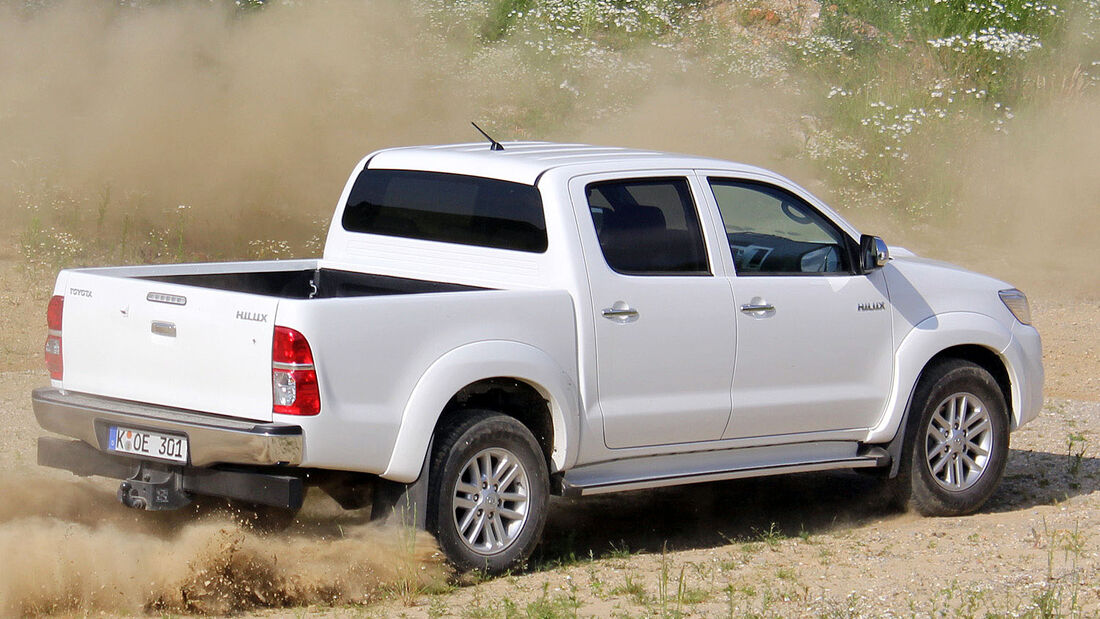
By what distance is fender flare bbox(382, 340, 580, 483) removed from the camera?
235 inches

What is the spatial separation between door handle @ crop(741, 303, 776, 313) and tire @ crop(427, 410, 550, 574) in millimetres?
1235

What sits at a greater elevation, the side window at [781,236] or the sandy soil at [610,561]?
the side window at [781,236]

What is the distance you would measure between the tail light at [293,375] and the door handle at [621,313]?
1.44 metres

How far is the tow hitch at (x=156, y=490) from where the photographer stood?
5.95 meters

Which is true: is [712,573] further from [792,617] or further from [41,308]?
[41,308]

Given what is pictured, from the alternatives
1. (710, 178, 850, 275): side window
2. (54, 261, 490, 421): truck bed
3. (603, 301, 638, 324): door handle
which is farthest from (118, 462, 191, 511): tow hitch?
(710, 178, 850, 275): side window

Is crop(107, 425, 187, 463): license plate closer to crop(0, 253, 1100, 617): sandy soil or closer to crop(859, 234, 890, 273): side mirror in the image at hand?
crop(0, 253, 1100, 617): sandy soil

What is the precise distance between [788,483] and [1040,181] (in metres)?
13.9

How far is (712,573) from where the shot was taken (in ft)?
21.5

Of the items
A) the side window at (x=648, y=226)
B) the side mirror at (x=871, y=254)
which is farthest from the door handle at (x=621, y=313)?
the side mirror at (x=871, y=254)

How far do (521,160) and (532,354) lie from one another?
40.8 inches

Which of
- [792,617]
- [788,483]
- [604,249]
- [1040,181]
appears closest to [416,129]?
[1040,181]

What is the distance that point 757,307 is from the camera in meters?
7.01

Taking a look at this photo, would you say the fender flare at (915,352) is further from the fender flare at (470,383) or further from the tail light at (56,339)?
the tail light at (56,339)
